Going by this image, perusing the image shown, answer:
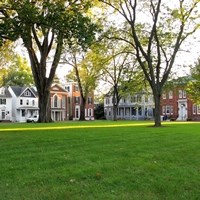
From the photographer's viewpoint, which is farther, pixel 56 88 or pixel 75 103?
pixel 75 103

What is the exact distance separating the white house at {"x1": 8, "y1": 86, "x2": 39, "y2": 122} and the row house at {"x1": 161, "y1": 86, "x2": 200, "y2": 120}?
28.0 metres

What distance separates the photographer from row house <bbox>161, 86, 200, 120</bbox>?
3159 inches

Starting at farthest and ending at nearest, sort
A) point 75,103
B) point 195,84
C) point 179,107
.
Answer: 1. point 75,103
2. point 179,107
3. point 195,84

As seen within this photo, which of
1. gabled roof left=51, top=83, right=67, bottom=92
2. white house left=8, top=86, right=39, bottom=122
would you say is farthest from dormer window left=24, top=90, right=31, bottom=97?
gabled roof left=51, top=83, right=67, bottom=92

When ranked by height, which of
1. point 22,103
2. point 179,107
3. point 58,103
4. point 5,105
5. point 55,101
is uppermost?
point 55,101

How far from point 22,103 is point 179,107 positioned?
32.7 meters

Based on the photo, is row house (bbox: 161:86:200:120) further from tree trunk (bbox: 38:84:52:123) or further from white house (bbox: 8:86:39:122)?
tree trunk (bbox: 38:84:52:123)

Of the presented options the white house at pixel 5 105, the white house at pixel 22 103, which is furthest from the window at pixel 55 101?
the white house at pixel 5 105

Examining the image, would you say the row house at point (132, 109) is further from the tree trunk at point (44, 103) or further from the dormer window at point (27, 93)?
the tree trunk at point (44, 103)

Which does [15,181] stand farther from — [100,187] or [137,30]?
[137,30]

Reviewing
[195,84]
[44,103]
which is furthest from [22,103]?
[44,103]

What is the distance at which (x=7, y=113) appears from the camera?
273 ft

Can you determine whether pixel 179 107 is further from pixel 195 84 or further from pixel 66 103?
pixel 195 84

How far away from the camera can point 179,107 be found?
8406 cm
